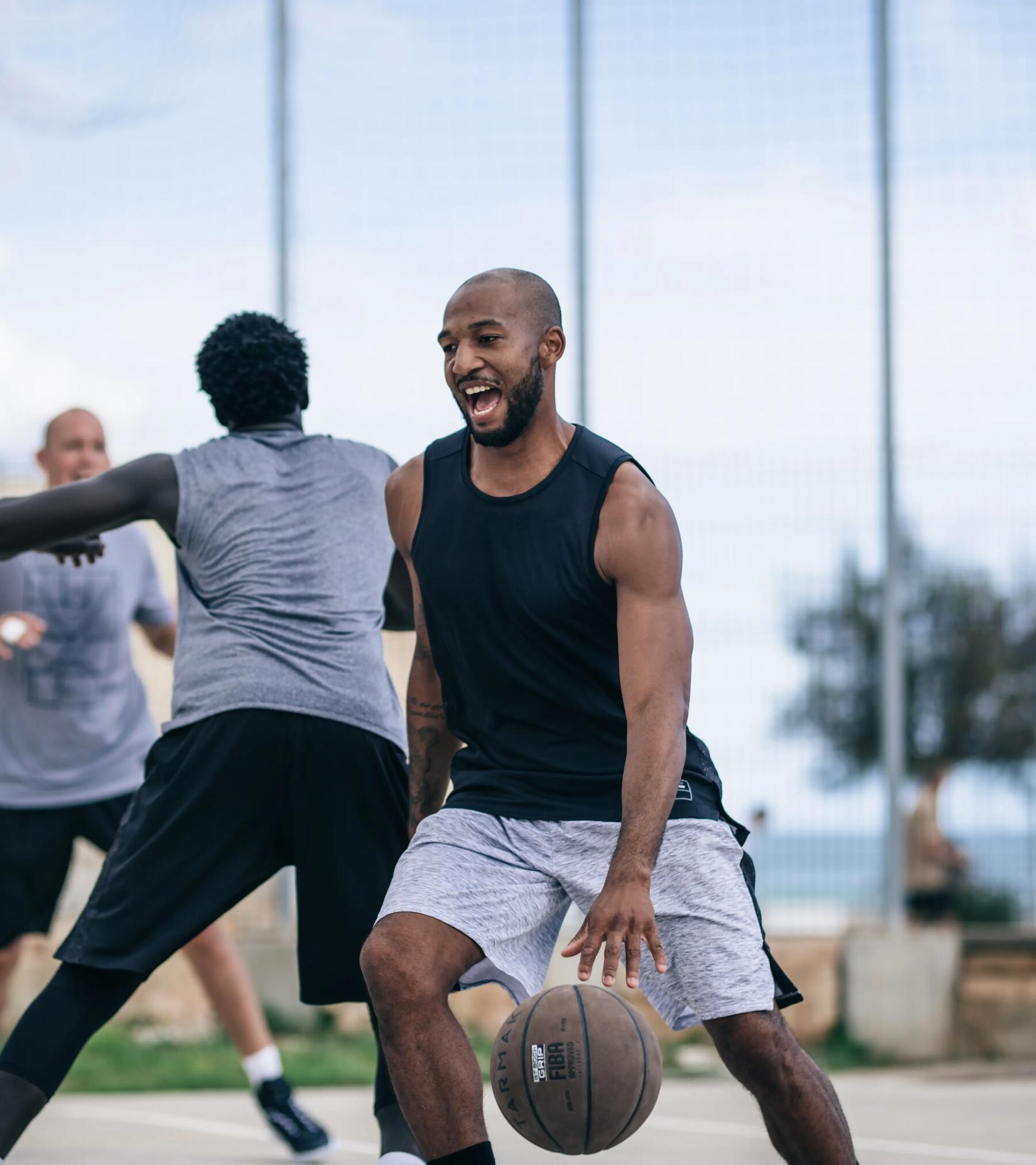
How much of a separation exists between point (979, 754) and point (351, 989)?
6611mm

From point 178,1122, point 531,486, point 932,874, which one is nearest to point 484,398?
point 531,486

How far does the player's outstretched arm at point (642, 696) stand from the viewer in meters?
3.13

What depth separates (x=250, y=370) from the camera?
13.2 ft

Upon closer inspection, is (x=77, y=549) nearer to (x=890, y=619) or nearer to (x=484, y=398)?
(x=484, y=398)

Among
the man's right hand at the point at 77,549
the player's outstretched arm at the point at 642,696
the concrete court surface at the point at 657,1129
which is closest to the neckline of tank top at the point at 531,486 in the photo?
the player's outstretched arm at the point at 642,696

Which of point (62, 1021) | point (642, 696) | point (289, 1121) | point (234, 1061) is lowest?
point (234, 1061)

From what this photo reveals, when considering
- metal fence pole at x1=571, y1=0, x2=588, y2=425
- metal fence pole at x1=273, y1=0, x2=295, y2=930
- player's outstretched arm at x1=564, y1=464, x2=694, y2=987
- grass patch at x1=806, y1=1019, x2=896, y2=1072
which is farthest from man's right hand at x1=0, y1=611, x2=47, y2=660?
grass patch at x1=806, y1=1019, x2=896, y2=1072

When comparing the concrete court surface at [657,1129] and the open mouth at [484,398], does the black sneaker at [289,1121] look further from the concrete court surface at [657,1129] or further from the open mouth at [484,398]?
the open mouth at [484,398]

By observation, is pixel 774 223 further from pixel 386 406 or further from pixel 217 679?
pixel 217 679

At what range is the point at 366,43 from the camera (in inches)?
367

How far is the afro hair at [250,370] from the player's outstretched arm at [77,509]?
335mm

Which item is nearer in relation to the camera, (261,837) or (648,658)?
(648,658)

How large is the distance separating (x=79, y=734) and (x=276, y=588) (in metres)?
1.59

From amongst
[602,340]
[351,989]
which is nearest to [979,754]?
[602,340]
